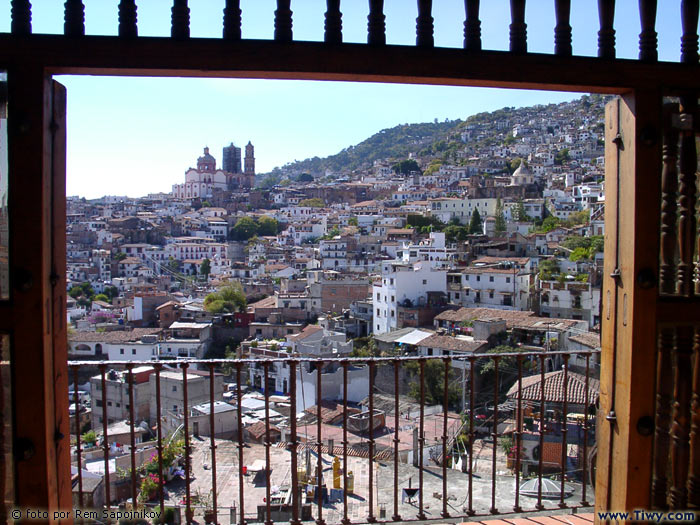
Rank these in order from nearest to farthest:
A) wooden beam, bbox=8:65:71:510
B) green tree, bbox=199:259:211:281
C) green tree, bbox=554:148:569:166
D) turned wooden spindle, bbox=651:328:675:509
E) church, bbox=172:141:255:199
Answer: wooden beam, bbox=8:65:71:510 < turned wooden spindle, bbox=651:328:675:509 < green tree, bbox=199:259:211:281 < green tree, bbox=554:148:569:166 < church, bbox=172:141:255:199

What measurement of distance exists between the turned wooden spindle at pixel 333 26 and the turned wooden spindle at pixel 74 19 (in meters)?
0.57

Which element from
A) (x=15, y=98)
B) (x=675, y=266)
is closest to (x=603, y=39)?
(x=675, y=266)

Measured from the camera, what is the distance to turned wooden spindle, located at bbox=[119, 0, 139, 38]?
58.1 inches

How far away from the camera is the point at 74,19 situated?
1.45m

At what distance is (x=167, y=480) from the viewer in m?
7.67

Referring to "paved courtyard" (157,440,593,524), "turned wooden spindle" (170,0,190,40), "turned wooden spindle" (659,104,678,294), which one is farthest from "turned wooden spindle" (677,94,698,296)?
"paved courtyard" (157,440,593,524)

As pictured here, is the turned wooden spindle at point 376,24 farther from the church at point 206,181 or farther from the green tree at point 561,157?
the church at point 206,181

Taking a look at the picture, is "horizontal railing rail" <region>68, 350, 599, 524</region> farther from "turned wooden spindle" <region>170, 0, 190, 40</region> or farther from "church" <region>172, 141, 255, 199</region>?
"church" <region>172, 141, 255, 199</region>

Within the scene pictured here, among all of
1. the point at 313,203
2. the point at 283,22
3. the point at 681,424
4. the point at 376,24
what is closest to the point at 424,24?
the point at 376,24

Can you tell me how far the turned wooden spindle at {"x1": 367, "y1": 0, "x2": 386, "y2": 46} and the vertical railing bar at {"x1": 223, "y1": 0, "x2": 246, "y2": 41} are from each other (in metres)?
0.32

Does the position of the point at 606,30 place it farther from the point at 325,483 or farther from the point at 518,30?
the point at 325,483

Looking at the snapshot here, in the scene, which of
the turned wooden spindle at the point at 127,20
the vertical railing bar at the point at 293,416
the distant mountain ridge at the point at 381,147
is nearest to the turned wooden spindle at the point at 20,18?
the turned wooden spindle at the point at 127,20

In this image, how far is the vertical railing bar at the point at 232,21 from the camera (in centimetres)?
152

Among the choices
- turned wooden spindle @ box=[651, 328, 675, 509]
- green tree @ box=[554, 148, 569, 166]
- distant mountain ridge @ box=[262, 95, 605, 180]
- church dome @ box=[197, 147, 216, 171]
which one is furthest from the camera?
distant mountain ridge @ box=[262, 95, 605, 180]
